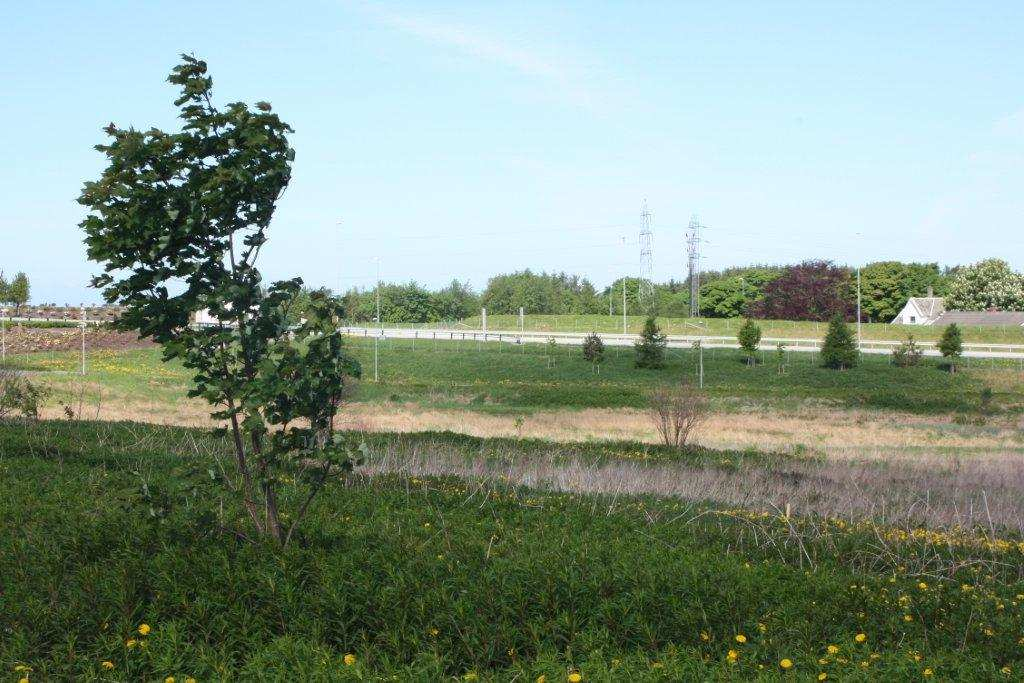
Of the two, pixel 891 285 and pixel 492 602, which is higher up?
pixel 891 285

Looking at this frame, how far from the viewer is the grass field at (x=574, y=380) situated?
34750 mm

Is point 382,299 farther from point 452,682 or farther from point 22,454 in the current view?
point 452,682

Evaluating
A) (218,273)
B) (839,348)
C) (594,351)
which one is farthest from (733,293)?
(218,273)

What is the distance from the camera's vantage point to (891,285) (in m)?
97.4

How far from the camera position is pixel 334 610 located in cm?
559

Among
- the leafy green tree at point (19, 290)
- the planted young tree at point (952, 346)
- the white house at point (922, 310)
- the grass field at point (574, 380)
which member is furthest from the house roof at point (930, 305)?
the leafy green tree at point (19, 290)

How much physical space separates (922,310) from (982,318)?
8467mm

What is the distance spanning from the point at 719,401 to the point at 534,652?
3052 centimetres

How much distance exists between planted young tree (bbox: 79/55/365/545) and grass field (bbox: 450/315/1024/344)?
6269 centimetres

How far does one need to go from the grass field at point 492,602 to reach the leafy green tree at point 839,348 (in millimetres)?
40588

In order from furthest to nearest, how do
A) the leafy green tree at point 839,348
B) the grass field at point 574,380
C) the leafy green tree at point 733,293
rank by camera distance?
1. the leafy green tree at point 733,293
2. the leafy green tree at point 839,348
3. the grass field at point 574,380

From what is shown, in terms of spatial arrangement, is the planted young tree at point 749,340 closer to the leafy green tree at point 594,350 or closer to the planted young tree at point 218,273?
the leafy green tree at point 594,350

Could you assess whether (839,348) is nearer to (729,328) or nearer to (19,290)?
(729,328)

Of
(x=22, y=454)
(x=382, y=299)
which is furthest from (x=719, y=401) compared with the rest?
(x=382, y=299)
